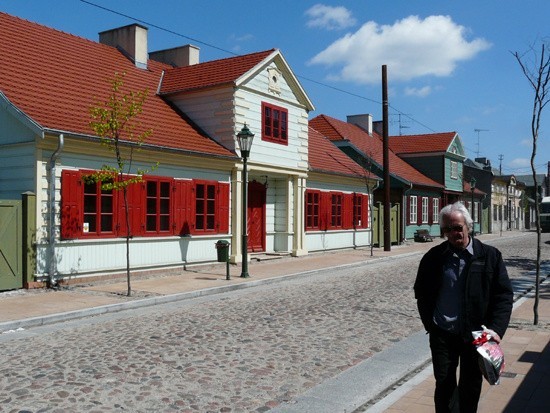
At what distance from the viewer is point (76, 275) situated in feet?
43.4

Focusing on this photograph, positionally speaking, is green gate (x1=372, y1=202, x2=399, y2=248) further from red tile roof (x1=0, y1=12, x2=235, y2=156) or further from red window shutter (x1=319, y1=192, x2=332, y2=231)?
red tile roof (x1=0, y1=12, x2=235, y2=156)

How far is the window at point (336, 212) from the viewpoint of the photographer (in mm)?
23938

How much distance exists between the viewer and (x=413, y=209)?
3450 cm

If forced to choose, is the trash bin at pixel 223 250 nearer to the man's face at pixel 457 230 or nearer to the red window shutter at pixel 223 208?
the red window shutter at pixel 223 208

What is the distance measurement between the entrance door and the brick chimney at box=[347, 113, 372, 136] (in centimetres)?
1905

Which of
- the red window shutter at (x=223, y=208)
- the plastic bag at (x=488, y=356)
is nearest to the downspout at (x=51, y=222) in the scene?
the red window shutter at (x=223, y=208)

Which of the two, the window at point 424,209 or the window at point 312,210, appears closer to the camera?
the window at point 312,210

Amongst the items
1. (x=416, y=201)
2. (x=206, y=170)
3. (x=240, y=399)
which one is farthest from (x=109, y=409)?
(x=416, y=201)

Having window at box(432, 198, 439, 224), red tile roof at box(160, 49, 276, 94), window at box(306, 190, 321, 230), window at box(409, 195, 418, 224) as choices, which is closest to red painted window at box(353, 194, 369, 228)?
window at box(306, 190, 321, 230)

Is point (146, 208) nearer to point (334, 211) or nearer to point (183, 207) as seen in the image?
point (183, 207)

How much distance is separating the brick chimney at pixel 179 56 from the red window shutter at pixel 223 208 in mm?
7246

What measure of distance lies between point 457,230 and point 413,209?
31.4 meters

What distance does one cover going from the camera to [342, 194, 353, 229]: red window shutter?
974 inches

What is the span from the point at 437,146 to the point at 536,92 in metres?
30.8
